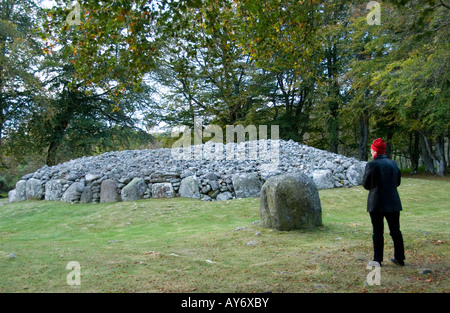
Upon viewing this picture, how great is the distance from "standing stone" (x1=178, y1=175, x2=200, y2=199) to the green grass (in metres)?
2.67

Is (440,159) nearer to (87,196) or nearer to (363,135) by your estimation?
(363,135)

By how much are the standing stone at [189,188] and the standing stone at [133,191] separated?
1.52 metres

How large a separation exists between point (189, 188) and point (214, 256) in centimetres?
806

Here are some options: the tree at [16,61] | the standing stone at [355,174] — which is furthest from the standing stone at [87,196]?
the standing stone at [355,174]

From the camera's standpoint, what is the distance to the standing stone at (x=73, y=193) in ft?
45.4

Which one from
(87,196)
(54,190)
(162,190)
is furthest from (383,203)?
(54,190)

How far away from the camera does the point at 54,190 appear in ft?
47.8

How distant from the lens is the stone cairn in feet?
44.4

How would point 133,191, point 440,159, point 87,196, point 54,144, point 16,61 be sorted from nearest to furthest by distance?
point 133,191 → point 87,196 → point 16,61 → point 440,159 → point 54,144

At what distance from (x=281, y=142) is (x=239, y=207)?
328 inches

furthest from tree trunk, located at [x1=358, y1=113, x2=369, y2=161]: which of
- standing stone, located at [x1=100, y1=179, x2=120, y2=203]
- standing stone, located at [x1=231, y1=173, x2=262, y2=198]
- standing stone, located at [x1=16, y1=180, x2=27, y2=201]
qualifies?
standing stone, located at [x1=16, y1=180, x2=27, y2=201]

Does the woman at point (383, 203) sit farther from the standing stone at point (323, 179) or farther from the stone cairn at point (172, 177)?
the standing stone at point (323, 179)

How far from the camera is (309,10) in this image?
648cm
